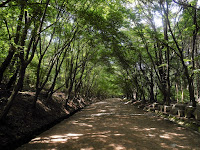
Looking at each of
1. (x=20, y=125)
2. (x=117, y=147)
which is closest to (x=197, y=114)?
(x=117, y=147)

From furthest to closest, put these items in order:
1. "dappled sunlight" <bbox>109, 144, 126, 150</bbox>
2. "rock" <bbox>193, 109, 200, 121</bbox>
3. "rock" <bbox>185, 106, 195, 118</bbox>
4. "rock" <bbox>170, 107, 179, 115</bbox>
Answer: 1. "rock" <bbox>170, 107, 179, 115</bbox>
2. "rock" <bbox>185, 106, 195, 118</bbox>
3. "rock" <bbox>193, 109, 200, 121</bbox>
4. "dappled sunlight" <bbox>109, 144, 126, 150</bbox>

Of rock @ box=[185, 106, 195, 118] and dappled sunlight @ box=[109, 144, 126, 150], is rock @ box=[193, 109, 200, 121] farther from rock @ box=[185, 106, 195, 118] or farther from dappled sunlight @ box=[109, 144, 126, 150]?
dappled sunlight @ box=[109, 144, 126, 150]

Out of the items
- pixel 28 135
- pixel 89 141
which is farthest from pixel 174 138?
pixel 28 135

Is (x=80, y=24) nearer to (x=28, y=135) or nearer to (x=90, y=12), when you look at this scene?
(x=90, y=12)

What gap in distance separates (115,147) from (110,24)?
25.8 ft

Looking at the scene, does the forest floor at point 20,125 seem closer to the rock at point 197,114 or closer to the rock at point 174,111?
the rock at point 197,114

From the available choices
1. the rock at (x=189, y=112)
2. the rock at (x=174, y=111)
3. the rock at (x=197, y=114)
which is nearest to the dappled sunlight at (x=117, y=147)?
the rock at (x=197, y=114)

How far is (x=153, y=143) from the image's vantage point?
14.8 feet

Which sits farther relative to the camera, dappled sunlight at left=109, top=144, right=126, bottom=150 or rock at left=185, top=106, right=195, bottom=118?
rock at left=185, top=106, right=195, bottom=118

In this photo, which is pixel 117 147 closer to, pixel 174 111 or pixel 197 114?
pixel 197 114

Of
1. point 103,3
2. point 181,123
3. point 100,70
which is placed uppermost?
point 103,3

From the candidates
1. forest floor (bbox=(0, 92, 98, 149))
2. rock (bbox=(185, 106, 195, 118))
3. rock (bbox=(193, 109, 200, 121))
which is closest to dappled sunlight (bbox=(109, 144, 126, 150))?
forest floor (bbox=(0, 92, 98, 149))

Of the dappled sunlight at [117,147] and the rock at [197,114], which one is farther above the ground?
the rock at [197,114]

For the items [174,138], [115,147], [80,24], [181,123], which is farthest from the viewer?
[80,24]
